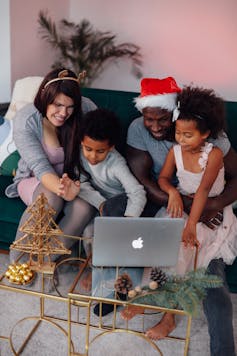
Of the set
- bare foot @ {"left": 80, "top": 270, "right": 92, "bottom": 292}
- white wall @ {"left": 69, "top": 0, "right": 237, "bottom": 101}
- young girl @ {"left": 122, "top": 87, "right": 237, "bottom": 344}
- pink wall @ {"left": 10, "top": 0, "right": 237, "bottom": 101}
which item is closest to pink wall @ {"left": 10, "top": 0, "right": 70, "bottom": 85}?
pink wall @ {"left": 10, "top": 0, "right": 237, "bottom": 101}

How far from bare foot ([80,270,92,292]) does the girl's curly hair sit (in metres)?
0.70

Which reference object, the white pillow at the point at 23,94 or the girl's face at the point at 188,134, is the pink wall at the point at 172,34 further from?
the girl's face at the point at 188,134

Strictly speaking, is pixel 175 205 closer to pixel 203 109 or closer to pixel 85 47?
pixel 203 109

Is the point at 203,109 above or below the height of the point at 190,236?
above

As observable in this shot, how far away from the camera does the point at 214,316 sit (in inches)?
54.4

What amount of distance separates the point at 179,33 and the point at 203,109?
229cm

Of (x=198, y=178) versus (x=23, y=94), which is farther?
(x=23, y=94)

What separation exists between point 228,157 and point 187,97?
0.34 meters

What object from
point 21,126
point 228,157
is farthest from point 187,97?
point 21,126

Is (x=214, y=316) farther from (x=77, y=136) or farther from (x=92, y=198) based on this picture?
(x=77, y=136)

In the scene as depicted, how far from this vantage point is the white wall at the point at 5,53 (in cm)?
271

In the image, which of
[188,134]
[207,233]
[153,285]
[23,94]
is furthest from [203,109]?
[23,94]

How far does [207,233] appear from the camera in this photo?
1.62m

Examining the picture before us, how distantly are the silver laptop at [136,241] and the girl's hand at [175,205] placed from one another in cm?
36
